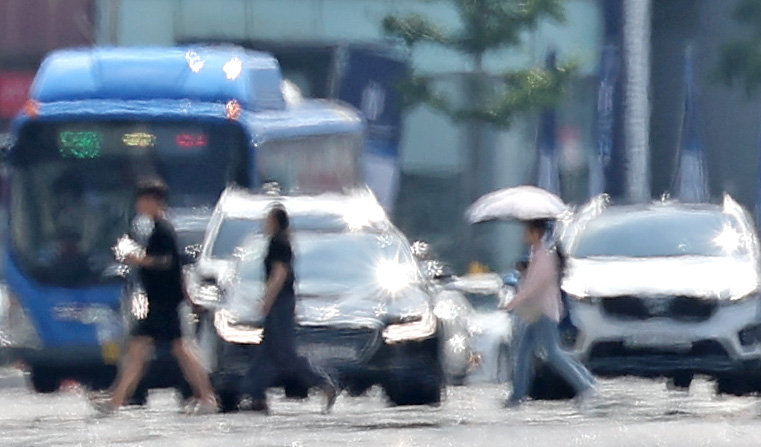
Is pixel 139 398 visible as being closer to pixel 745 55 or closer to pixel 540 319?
pixel 540 319

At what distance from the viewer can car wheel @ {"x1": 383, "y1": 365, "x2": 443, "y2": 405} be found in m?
19.7

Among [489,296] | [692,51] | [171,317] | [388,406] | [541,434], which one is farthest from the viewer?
[692,51]

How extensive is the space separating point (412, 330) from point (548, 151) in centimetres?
1668

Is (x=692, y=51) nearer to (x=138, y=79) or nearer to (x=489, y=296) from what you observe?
(x=489, y=296)

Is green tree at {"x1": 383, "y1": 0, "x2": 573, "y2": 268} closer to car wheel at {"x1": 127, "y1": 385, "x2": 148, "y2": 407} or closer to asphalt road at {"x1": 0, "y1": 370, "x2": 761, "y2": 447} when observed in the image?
asphalt road at {"x1": 0, "y1": 370, "x2": 761, "y2": 447}

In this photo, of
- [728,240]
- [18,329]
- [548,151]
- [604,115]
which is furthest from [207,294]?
[604,115]

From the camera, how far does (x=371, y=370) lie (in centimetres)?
1958

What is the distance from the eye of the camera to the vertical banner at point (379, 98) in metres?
37.2

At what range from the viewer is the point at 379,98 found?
38.9 metres

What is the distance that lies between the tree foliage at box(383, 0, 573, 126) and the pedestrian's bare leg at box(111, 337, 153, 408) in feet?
60.9

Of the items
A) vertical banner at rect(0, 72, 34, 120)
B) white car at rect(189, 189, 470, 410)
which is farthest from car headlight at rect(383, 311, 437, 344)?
vertical banner at rect(0, 72, 34, 120)

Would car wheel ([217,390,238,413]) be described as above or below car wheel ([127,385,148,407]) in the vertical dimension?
above

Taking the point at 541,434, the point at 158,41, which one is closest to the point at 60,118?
the point at 541,434

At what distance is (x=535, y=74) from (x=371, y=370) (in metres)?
18.4
